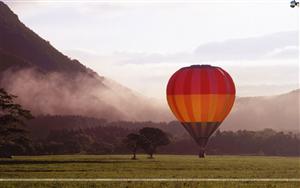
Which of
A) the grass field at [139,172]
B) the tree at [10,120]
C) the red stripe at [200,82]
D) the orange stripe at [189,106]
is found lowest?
→ the grass field at [139,172]

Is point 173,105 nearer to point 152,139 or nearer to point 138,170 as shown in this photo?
point 138,170

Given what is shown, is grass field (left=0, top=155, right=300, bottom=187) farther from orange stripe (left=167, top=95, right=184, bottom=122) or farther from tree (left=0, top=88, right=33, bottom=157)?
orange stripe (left=167, top=95, right=184, bottom=122)

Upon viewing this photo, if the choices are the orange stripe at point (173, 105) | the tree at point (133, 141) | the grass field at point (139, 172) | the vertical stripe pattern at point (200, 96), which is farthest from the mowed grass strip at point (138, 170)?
the tree at point (133, 141)

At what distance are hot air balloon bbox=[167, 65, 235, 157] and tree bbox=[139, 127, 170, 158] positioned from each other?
50.0 m

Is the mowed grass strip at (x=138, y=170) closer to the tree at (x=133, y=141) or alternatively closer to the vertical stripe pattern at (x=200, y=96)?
the vertical stripe pattern at (x=200, y=96)

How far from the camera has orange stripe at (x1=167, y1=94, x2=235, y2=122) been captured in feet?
335

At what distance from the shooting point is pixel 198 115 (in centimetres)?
10319

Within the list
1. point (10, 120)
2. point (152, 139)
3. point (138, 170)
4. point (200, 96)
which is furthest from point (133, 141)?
point (138, 170)

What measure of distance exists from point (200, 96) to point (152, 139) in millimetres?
56379

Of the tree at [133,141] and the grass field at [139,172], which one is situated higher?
the tree at [133,141]

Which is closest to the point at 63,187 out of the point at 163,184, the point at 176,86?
the point at 163,184

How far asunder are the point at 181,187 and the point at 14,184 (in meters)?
11.8

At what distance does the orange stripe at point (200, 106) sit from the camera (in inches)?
4018

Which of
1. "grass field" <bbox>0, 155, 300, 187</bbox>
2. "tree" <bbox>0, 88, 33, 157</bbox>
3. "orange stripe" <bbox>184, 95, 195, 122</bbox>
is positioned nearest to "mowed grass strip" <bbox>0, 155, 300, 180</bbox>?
"grass field" <bbox>0, 155, 300, 187</bbox>
